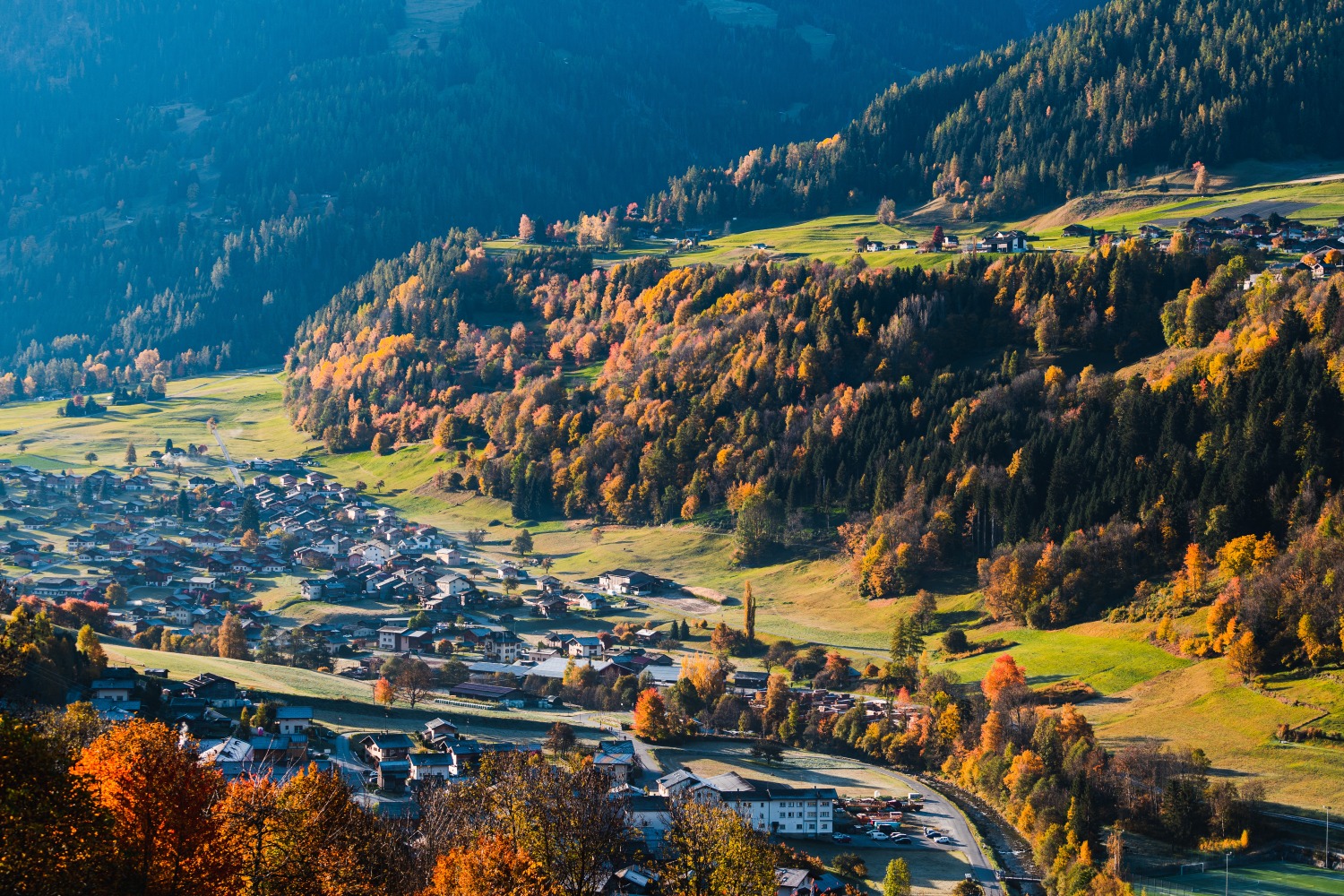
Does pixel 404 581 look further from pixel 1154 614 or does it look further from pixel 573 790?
pixel 573 790

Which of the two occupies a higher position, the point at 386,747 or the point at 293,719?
the point at 293,719

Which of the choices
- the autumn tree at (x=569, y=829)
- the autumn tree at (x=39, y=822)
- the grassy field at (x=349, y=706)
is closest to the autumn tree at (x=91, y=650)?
the grassy field at (x=349, y=706)

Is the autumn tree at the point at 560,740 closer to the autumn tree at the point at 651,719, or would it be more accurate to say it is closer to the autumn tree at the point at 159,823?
the autumn tree at the point at 651,719

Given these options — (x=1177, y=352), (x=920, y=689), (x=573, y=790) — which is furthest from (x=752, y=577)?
(x=573, y=790)

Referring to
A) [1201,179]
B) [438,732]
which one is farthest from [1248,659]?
[1201,179]

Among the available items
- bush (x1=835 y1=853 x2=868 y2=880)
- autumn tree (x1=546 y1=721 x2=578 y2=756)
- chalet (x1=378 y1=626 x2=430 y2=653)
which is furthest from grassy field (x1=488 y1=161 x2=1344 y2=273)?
bush (x1=835 y1=853 x2=868 y2=880)

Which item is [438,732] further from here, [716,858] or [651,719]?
[716,858]
